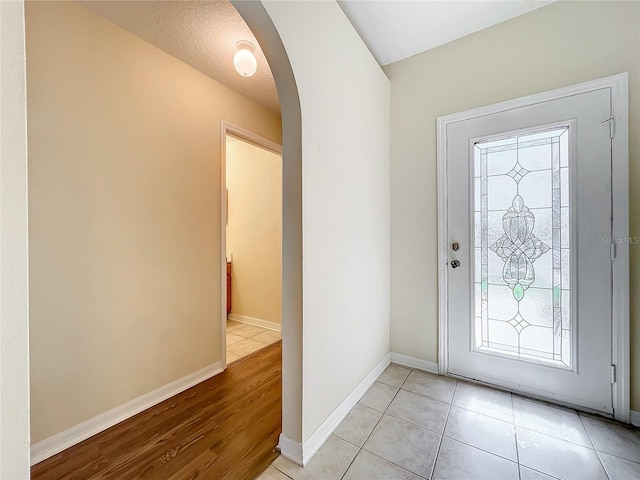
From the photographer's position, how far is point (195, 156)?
2.07m

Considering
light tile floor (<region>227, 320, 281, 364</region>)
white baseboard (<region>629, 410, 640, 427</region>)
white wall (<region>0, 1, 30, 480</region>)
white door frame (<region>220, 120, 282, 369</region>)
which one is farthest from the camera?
light tile floor (<region>227, 320, 281, 364</region>)

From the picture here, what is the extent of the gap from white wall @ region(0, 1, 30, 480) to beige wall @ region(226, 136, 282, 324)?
265 cm

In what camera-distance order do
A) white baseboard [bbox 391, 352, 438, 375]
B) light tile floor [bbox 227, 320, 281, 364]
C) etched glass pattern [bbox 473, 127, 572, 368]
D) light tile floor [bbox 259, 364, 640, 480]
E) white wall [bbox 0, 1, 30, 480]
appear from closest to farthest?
1. white wall [bbox 0, 1, 30, 480]
2. light tile floor [bbox 259, 364, 640, 480]
3. etched glass pattern [bbox 473, 127, 572, 368]
4. white baseboard [bbox 391, 352, 438, 375]
5. light tile floor [bbox 227, 320, 281, 364]

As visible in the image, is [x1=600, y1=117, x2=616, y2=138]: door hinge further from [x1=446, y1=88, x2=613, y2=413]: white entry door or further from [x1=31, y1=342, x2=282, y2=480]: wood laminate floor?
[x1=31, y1=342, x2=282, y2=480]: wood laminate floor

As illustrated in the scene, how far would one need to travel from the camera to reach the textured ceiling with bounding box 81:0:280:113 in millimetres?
1510

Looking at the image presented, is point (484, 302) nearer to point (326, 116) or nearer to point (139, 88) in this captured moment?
point (326, 116)

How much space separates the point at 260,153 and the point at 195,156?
1.36 meters

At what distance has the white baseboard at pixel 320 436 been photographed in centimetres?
127

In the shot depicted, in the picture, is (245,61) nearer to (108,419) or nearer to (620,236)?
(108,419)

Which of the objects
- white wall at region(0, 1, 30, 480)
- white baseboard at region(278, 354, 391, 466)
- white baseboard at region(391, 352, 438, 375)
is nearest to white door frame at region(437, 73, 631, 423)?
white baseboard at region(391, 352, 438, 375)

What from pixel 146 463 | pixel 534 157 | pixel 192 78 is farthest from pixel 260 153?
pixel 146 463

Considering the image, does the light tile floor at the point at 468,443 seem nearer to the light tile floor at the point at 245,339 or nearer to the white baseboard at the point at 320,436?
the white baseboard at the point at 320,436

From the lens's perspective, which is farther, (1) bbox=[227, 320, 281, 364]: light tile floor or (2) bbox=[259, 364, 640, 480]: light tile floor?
(1) bbox=[227, 320, 281, 364]: light tile floor

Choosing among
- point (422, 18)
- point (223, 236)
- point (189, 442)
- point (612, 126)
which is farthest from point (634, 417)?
point (223, 236)
